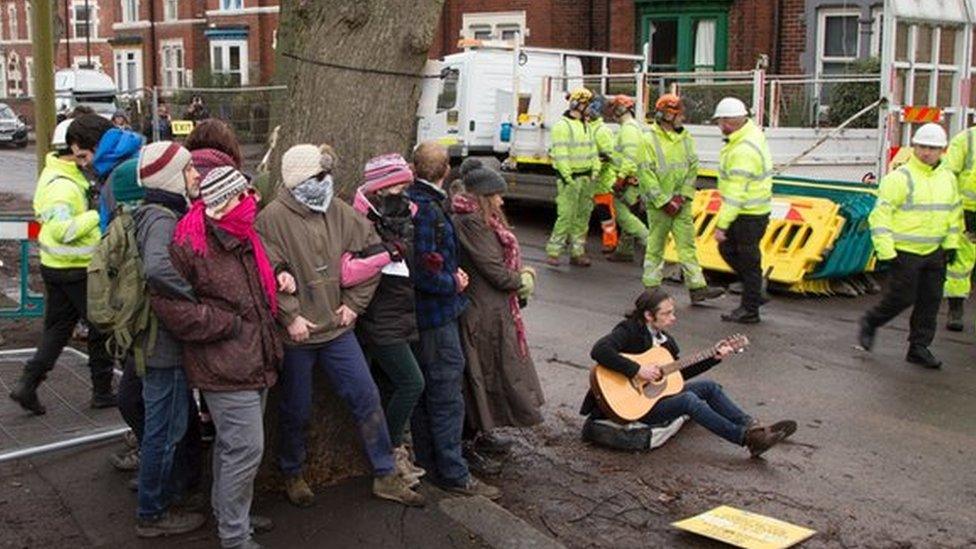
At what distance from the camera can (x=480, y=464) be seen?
588cm

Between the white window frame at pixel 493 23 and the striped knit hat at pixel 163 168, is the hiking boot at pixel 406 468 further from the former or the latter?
the white window frame at pixel 493 23

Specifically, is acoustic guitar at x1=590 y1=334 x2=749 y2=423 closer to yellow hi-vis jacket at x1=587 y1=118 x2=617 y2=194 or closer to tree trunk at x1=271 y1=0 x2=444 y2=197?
tree trunk at x1=271 y1=0 x2=444 y2=197

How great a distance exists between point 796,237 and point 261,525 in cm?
759

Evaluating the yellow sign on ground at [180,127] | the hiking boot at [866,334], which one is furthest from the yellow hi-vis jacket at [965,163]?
the yellow sign on ground at [180,127]

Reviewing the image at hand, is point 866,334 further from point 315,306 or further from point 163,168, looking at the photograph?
point 163,168

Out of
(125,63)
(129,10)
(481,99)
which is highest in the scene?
(129,10)

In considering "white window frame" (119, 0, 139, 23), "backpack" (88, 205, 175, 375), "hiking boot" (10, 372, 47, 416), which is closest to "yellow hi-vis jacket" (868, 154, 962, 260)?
"backpack" (88, 205, 175, 375)

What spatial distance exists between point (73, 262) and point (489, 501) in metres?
3.00

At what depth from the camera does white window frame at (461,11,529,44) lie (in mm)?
26328

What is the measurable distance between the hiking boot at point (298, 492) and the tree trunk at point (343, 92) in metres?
0.14

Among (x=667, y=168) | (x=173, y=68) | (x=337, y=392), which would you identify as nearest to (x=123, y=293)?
(x=337, y=392)

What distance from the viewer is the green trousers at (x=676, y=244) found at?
10648 millimetres

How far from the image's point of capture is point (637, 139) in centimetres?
1231

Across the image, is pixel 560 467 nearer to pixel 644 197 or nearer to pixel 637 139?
pixel 644 197
